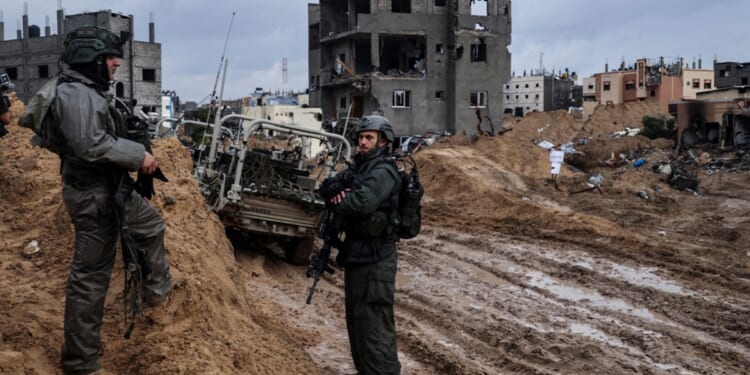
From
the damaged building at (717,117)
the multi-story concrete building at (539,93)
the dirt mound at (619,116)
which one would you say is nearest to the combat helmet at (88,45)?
the damaged building at (717,117)

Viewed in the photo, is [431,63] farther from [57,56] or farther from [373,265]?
[373,265]

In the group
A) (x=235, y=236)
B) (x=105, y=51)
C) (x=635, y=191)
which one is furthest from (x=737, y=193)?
(x=105, y=51)

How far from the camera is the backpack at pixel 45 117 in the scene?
4426mm

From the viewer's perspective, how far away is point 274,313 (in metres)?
8.02

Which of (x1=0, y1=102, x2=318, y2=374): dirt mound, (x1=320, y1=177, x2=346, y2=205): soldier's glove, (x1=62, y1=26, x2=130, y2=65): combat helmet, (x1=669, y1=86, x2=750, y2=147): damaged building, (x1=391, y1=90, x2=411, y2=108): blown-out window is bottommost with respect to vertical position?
(x1=0, y1=102, x2=318, y2=374): dirt mound

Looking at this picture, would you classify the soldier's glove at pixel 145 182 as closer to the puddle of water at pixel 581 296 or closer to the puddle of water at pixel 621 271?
the puddle of water at pixel 581 296

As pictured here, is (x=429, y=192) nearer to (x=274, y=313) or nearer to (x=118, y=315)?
(x=274, y=313)

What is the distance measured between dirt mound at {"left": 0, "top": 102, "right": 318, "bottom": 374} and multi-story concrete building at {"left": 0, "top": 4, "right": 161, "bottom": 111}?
32378 millimetres

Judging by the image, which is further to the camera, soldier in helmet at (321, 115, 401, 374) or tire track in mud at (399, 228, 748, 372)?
tire track in mud at (399, 228, 748, 372)

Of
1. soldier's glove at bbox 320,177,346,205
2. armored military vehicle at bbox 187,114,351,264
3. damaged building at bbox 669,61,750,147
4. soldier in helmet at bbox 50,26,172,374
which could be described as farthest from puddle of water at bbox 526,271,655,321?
damaged building at bbox 669,61,750,147

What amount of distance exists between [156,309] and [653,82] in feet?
231

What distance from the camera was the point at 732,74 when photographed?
5588 cm

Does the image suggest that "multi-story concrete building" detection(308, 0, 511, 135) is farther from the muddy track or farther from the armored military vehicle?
the armored military vehicle

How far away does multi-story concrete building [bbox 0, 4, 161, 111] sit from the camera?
40.0 m
